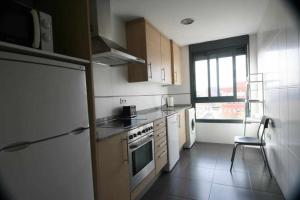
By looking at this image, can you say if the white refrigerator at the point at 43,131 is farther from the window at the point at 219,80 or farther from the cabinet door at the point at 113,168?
the window at the point at 219,80

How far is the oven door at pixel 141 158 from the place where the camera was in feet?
5.56

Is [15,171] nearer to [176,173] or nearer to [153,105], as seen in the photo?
[176,173]

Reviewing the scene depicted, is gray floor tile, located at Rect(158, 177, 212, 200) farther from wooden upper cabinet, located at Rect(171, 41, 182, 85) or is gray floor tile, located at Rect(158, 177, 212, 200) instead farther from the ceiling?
the ceiling

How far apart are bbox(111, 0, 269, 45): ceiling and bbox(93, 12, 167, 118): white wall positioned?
303mm

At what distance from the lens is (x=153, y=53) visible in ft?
9.12

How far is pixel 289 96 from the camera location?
1.53 meters

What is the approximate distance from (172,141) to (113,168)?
148 centimetres

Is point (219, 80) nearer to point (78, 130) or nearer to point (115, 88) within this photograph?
point (115, 88)

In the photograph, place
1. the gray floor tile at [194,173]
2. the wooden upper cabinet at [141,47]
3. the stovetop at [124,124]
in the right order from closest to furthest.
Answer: the stovetop at [124,124] → the gray floor tile at [194,173] → the wooden upper cabinet at [141,47]

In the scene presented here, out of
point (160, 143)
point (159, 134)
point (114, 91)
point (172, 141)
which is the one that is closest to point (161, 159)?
point (160, 143)

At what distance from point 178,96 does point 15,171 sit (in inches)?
152

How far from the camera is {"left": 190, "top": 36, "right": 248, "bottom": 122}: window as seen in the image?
372cm

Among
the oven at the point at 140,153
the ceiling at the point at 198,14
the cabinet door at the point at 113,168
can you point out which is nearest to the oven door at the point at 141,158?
the oven at the point at 140,153

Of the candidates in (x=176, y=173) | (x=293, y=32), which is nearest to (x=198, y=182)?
(x=176, y=173)
